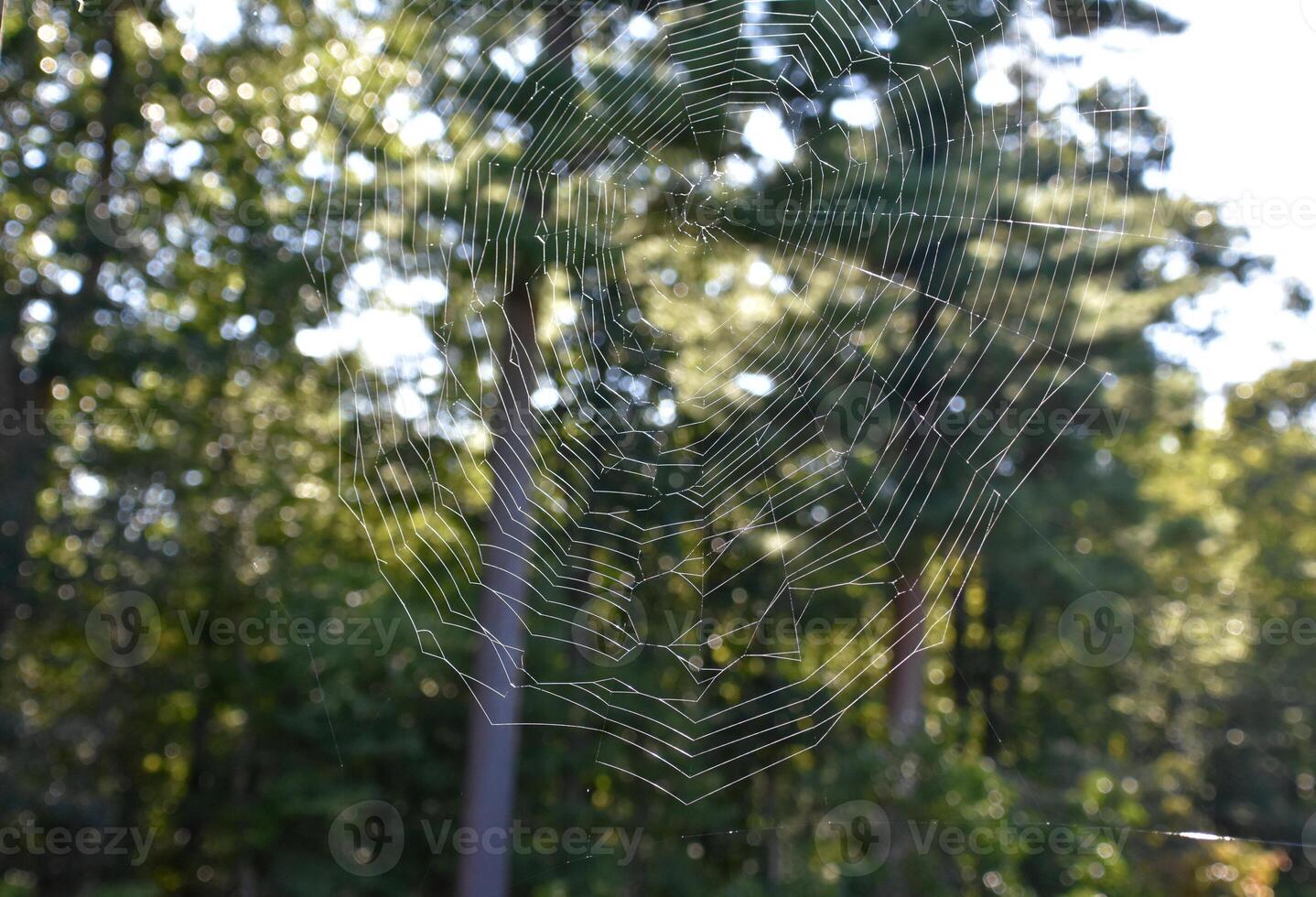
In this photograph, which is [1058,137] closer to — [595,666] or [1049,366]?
[1049,366]

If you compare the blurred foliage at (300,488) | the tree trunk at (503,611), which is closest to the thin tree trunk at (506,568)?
the tree trunk at (503,611)

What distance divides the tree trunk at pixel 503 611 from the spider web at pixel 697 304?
0.35 ft

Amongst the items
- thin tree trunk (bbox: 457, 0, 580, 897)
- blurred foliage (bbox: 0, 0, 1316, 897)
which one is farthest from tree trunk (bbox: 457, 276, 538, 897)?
blurred foliage (bbox: 0, 0, 1316, 897)

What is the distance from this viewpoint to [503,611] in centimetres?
764

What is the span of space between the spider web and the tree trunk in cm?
11

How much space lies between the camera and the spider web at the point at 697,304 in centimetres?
450

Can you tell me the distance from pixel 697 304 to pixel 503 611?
322cm

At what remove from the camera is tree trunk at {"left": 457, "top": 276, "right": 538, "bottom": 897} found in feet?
21.5

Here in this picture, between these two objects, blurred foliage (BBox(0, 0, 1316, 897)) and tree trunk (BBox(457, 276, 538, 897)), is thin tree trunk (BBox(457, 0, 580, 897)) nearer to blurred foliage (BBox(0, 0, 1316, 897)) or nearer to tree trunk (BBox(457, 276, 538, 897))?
tree trunk (BBox(457, 276, 538, 897))

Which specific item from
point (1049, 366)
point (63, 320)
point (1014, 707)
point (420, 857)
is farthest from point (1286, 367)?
point (63, 320)

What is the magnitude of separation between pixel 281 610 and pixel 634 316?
5842 millimetres

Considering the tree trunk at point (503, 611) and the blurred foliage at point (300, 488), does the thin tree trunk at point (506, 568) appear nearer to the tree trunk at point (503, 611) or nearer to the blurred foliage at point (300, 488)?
the tree trunk at point (503, 611)

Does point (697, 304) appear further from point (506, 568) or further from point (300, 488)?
point (300, 488)

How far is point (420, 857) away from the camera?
33.9 feet
